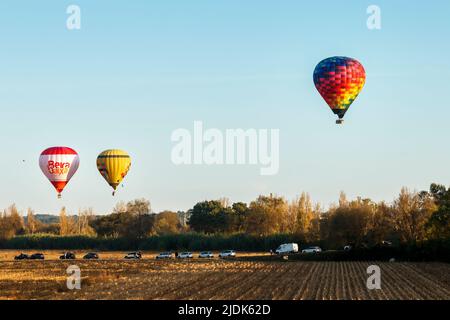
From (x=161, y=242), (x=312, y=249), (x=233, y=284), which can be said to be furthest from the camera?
(x=161, y=242)

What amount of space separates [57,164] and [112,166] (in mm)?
5620

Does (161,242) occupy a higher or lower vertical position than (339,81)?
lower

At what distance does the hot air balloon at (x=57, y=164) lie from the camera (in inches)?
3137

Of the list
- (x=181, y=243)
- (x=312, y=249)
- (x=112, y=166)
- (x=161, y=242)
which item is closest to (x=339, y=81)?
(x=112, y=166)

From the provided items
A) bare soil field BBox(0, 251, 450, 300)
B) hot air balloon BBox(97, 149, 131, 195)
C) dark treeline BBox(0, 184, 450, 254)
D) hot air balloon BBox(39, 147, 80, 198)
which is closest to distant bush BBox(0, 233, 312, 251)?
dark treeline BBox(0, 184, 450, 254)

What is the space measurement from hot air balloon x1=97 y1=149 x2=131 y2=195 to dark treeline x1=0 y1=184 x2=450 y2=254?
102ft

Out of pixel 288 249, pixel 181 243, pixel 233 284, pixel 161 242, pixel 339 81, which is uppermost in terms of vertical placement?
pixel 339 81

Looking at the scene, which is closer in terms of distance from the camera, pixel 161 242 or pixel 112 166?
pixel 112 166

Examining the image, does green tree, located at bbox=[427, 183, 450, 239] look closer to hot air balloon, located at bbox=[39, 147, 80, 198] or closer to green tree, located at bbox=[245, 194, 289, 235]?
hot air balloon, located at bbox=[39, 147, 80, 198]

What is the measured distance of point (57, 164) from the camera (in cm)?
7975

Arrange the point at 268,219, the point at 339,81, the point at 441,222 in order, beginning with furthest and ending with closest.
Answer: the point at 268,219 < the point at 441,222 < the point at 339,81

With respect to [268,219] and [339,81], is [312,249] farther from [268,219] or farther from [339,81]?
[339,81]
